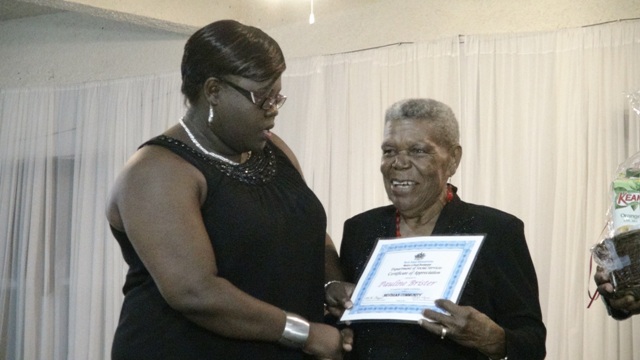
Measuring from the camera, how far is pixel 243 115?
2412mm

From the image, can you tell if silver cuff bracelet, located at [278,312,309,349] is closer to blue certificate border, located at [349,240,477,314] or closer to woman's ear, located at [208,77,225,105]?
blue certificate border, located at [349,240,477,314]

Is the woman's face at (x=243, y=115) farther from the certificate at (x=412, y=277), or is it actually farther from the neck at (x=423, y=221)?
the neck at (x=423, y=221)

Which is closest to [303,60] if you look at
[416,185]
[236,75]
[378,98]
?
[378,98]

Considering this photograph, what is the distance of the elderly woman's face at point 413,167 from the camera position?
9.37ft

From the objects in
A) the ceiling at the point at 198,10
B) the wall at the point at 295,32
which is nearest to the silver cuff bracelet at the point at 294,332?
the wall at the point at 295,32

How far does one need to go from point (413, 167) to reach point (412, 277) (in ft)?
1.32

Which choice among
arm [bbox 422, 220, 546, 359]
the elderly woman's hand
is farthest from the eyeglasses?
arm [bbox 422, 220, 546, 359]

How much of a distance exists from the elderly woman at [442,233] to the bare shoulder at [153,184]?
641mm

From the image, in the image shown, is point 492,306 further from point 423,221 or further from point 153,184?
point 153,184

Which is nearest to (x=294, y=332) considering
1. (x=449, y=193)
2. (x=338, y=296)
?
(x=338, y=296)

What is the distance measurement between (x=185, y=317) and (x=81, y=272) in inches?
215

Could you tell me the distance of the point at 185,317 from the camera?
2.37 meters

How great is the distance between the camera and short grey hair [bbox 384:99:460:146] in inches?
114

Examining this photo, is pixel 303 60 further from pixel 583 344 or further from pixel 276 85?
pixel 276 85
